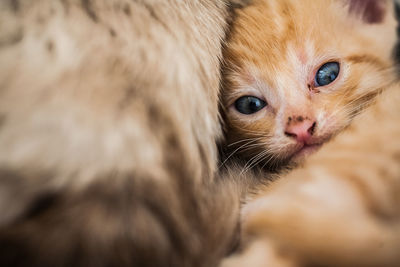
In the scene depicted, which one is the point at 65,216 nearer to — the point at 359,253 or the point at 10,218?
the point at 10,218

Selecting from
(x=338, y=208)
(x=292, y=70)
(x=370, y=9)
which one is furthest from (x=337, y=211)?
(x=370, y=9)

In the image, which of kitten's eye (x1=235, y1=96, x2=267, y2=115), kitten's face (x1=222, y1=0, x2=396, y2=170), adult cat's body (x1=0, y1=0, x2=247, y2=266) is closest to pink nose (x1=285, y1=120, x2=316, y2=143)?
kitten's face (x1=222, y1=0, x2=396, y2=170)

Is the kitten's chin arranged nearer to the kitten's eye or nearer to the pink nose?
the pink nose

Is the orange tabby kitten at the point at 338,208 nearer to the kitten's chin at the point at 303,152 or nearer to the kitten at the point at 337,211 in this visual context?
the kitten at the point at 337,211

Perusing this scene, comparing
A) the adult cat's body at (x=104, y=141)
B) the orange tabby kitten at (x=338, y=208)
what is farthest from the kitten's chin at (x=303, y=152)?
the adult cat's body at (x=104, y=141)

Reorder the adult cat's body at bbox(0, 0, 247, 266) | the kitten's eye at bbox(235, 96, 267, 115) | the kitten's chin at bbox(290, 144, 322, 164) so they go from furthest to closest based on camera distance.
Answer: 1. the kitten's eye at bbox(235, 96, 267, 115)
2. the kitten's chin at bbox(290, 144, 322, 164)
3. the adult cat's body at bbox(0, 0, 247, 266)

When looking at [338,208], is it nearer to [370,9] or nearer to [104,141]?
[104,141]

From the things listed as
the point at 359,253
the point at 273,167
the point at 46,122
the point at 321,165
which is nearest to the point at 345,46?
the point at 273,167
